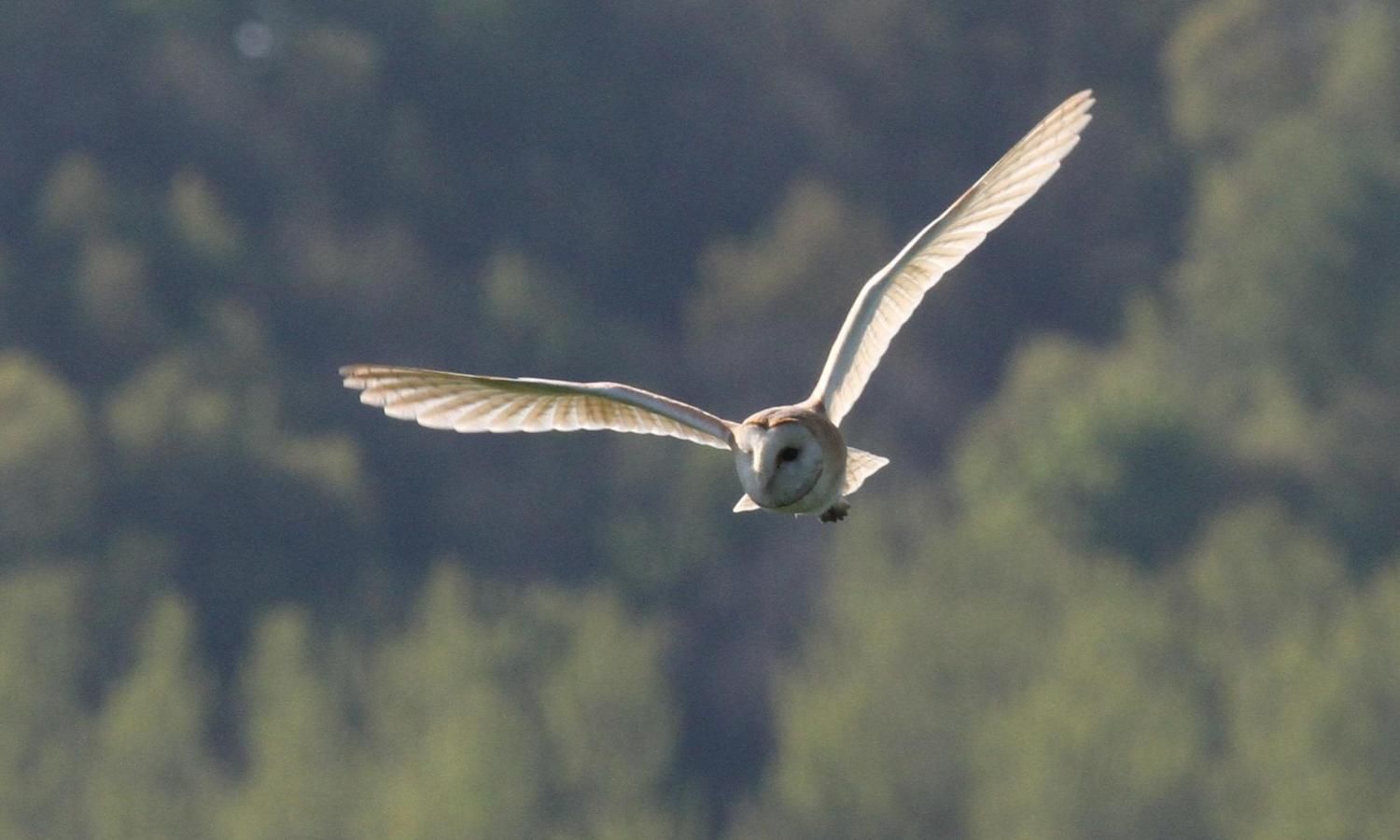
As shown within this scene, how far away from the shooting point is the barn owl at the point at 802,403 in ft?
28.0

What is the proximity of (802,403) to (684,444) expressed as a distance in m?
50.8

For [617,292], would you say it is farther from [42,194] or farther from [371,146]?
[42,194]

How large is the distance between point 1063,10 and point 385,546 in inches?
1010

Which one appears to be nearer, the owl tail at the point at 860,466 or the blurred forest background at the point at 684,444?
the owl tail at the point at 860,466

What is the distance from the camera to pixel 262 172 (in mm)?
73375

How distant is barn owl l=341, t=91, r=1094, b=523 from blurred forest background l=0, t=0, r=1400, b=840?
38.7 meters

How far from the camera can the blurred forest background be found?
170ft

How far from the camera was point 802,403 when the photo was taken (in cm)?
927

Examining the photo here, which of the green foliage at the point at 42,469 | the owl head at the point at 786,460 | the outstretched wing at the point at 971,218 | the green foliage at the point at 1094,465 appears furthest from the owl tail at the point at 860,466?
the green foliage at the point at 42,469

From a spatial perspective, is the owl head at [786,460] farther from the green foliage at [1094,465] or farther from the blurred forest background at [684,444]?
the green foliage at [1094,465]

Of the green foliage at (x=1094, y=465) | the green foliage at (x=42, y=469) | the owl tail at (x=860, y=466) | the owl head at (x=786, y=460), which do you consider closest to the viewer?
the owl head at (x=786, y=460)

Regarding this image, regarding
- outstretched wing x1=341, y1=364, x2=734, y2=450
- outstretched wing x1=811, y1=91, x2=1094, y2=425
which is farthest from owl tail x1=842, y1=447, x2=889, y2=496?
outstretched wing x1=341, y1=364, x2=734, y2=450

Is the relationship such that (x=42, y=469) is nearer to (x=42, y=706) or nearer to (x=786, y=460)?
(x=42, y=706)

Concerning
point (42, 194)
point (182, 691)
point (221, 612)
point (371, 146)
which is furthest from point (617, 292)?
point (182, 691)
